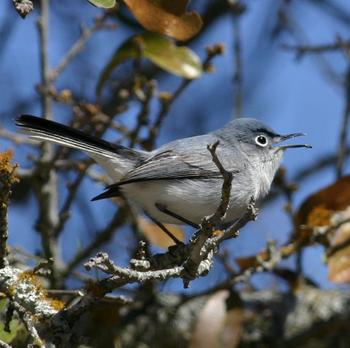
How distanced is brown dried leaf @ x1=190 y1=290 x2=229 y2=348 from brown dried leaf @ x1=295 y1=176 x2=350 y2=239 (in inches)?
23.6

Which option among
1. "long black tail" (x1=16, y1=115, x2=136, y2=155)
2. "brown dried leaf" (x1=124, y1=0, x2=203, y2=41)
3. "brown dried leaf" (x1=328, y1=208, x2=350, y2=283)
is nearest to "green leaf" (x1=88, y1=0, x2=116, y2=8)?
"brown dried leaf" (x1=124, y1=0, x2=203, y2=41)

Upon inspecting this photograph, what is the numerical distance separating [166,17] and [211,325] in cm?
108

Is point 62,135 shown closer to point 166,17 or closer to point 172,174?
point 172,174

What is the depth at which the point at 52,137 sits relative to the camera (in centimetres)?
305

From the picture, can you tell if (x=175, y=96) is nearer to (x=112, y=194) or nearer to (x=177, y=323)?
(x=112, y=194)

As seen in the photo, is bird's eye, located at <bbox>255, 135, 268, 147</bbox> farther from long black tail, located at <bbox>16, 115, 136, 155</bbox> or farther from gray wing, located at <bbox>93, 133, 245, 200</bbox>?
long black tail, located at <bbox>16, 115, 136, 155</bbox>

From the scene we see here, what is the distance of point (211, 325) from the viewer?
2645mm

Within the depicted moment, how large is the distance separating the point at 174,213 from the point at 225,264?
50cm

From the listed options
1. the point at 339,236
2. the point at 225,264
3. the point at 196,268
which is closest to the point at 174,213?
the point at 225,264

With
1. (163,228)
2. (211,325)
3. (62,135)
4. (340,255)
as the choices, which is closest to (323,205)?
(340,255)

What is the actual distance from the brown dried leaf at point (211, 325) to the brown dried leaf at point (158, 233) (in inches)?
29.7

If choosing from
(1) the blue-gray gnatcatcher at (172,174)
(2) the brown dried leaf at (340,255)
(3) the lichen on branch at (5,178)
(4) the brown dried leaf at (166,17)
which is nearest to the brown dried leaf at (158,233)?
(1) the blue-gray gnatcatcher at (172,174)

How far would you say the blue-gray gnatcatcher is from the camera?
312 cm

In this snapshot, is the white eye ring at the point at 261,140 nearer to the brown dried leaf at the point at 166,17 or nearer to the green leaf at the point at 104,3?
the brown dried leaf at the point at 166,17
